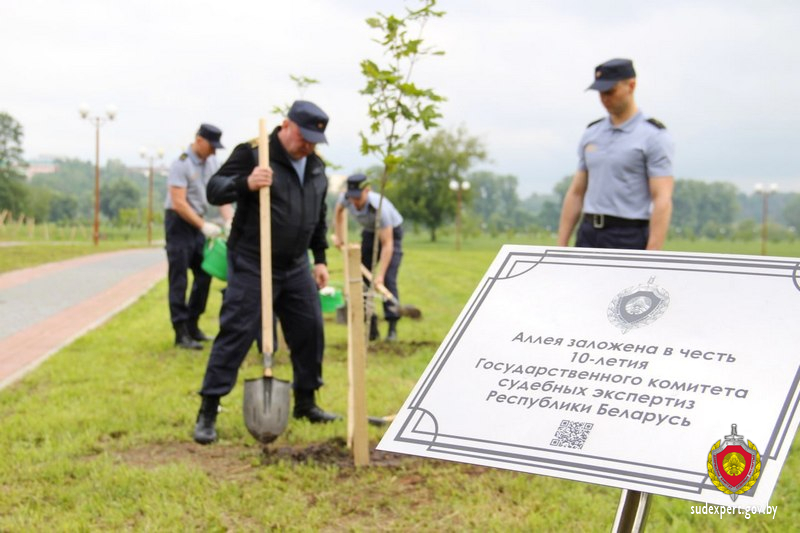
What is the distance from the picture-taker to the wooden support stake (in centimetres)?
447

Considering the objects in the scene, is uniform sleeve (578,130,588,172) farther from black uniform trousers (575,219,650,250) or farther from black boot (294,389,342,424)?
black boot (294,389,342,424)

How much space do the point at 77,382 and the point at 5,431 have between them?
159cm

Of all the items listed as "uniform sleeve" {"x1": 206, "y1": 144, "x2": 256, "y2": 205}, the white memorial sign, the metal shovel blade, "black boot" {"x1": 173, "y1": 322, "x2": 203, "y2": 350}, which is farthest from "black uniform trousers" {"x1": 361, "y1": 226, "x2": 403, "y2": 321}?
the white memorial sign

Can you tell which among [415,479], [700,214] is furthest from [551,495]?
[700,214]

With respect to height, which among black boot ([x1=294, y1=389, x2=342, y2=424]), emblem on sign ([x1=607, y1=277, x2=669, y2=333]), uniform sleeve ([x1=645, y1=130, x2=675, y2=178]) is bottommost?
black boot ([x1=294, y1=389, x2=342, y2=424])

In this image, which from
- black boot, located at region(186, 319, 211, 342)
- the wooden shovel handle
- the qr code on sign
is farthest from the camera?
black boot, located at region(186, 319, 211, 342)

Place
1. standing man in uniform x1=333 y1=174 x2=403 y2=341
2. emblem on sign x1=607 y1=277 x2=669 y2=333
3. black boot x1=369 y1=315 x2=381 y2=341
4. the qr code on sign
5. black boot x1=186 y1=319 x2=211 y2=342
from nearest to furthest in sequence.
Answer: the qr code on sign, emblem on sign x1=607 y1=277 x2=669 y2=333, standing man in uniform x1=333 y1=174 x2=403 y2=341, black boot x1=186 y1=319 x2=211 y2=342, black boot x1=369 y1=315 x2=381 y2=341

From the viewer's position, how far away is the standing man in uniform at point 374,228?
8133 mm

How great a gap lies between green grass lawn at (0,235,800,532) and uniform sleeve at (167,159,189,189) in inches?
81.8

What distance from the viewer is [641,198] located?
16.1 ft

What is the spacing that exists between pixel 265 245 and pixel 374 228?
152 inches

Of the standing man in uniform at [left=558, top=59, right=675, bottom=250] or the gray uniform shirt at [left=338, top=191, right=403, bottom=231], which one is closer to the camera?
the standing man in uniform at [left=558, top=59, right=675, bottom=250]

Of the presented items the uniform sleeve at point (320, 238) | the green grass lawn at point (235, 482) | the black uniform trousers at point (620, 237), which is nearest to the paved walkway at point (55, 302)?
the green grass lawn at point (235, 482)

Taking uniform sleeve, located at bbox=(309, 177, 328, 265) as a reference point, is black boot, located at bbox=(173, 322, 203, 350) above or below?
below
